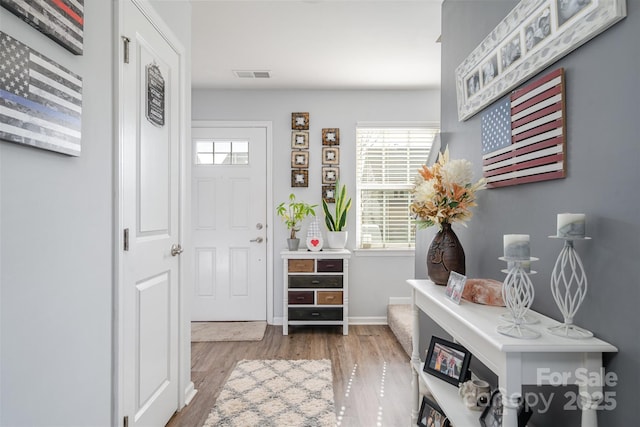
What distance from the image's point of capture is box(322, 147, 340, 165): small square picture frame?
12.8 ft

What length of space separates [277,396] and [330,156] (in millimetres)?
2425

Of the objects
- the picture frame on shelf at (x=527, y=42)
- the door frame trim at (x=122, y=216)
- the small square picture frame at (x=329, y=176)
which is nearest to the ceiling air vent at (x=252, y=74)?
the small square picture frame at (x=329, y=176)

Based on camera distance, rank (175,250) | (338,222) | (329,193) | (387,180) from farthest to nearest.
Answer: (387,180), (329,193), (338,222), (175,250)

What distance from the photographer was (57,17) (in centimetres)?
110

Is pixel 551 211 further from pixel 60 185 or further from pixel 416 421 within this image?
pixel 60 185

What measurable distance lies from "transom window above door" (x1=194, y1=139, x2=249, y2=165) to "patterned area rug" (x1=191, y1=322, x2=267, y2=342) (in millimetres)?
1719

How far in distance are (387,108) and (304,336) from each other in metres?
2.53

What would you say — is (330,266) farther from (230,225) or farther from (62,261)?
(62,261)

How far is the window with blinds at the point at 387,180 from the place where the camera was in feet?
13.1

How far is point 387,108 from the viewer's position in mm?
3953

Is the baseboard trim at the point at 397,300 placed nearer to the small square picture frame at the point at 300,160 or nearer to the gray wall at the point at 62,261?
the small square picture frame at the point at 300,160

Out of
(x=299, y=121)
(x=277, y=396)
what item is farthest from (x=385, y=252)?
(x=277, y=396)

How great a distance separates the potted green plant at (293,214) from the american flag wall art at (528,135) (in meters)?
2.30

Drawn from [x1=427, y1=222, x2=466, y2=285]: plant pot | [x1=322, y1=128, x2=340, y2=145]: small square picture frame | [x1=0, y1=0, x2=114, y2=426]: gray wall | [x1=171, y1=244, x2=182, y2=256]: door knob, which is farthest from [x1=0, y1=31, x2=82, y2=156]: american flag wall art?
[x1=322, y1=128, x2=340, y2=145]: small square picture frame
